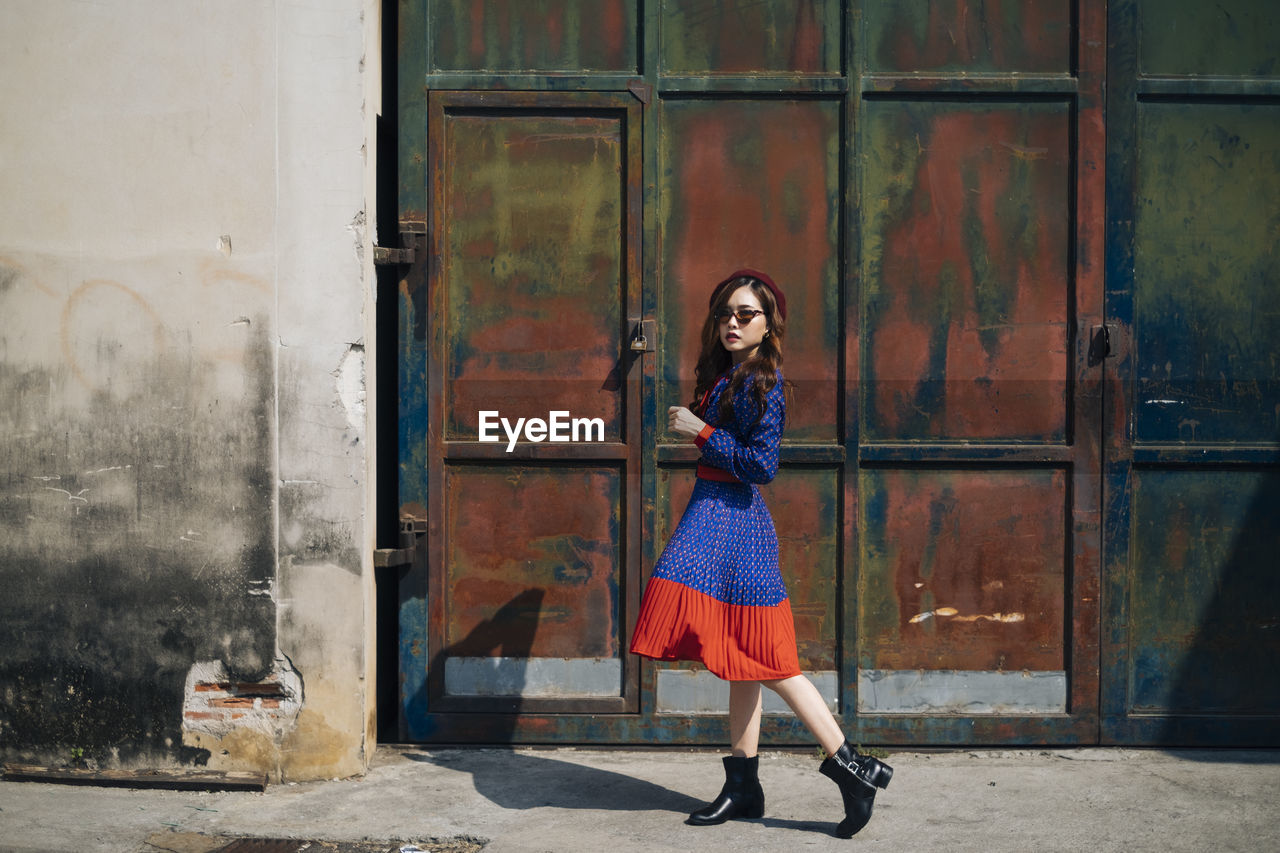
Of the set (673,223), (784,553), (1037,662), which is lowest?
(1037,662)

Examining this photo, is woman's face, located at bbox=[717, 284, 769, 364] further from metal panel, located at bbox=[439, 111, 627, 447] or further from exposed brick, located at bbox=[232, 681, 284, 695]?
exposed brick, located at bbox=[232, 681, 284, 695]

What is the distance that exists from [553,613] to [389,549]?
660mm

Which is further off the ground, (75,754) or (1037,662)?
(1037,662)

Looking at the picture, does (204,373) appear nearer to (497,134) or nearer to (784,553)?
(497,134)

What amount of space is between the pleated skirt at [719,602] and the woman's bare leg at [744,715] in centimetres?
13

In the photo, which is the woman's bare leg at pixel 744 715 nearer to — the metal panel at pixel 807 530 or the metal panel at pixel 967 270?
the metal panel at pixel 807 530

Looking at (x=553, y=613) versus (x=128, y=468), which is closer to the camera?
(x=128, y=468)

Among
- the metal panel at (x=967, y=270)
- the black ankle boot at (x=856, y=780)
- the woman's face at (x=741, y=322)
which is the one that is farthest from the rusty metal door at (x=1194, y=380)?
the woman's face at (x=741, y=322)

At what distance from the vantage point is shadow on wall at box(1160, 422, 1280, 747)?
14.7 feet

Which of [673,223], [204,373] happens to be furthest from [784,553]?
[204,373]

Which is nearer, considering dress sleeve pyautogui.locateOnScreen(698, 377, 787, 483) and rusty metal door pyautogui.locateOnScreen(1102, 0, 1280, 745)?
dress sleeve pyautogui.locateOnScreen(698, 377, 787, 483)

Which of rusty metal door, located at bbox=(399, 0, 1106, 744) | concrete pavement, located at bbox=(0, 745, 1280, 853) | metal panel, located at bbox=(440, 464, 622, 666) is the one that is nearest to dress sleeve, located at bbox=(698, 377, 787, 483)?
rusty metal door, located at bbox=(399, 0, 1106, 744)

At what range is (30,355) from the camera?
13.8 ft

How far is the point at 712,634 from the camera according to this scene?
11.8 ft
